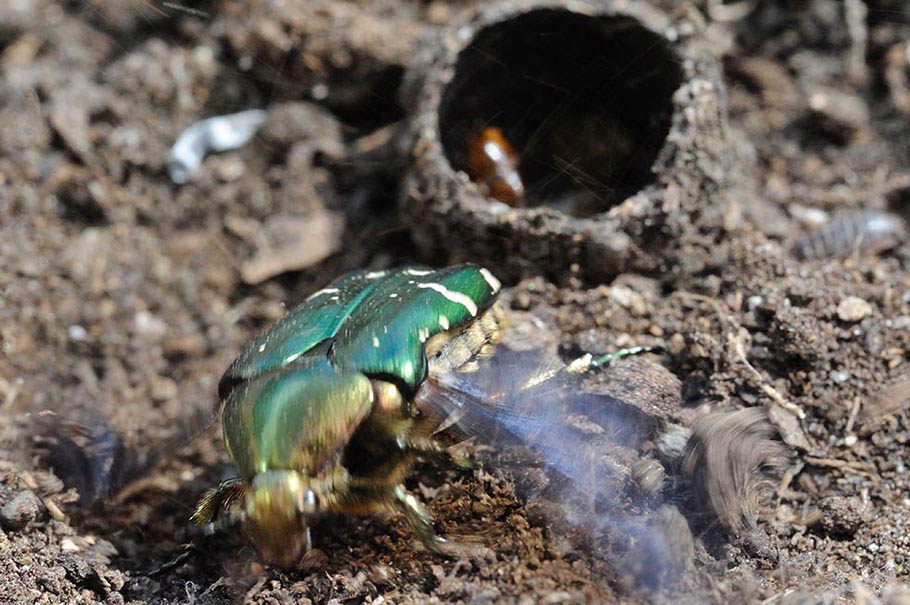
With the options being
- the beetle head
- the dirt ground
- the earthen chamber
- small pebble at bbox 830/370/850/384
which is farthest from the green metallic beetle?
small pebble at bbox 830/370/850/384

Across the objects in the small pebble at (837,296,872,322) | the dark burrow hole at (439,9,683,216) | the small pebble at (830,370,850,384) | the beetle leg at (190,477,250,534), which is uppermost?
the dark burrow hole at (439,9,683,216)

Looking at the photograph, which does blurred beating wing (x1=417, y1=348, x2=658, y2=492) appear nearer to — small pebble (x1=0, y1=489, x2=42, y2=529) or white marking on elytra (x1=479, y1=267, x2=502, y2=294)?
white marking on elytra (x1=479, y1=267, x2=502, y2=294)

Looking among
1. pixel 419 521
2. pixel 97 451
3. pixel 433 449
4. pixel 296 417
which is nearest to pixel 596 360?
pixel 433 449

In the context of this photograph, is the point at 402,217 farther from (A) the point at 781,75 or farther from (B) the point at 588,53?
(A) the point at 781,75

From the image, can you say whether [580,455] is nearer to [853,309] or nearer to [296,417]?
[296,417]

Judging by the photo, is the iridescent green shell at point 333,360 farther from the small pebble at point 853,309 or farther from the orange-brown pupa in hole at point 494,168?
the small pebble at point 853,309

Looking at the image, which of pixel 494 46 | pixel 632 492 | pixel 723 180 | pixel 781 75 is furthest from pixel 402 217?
pixel 781 75
